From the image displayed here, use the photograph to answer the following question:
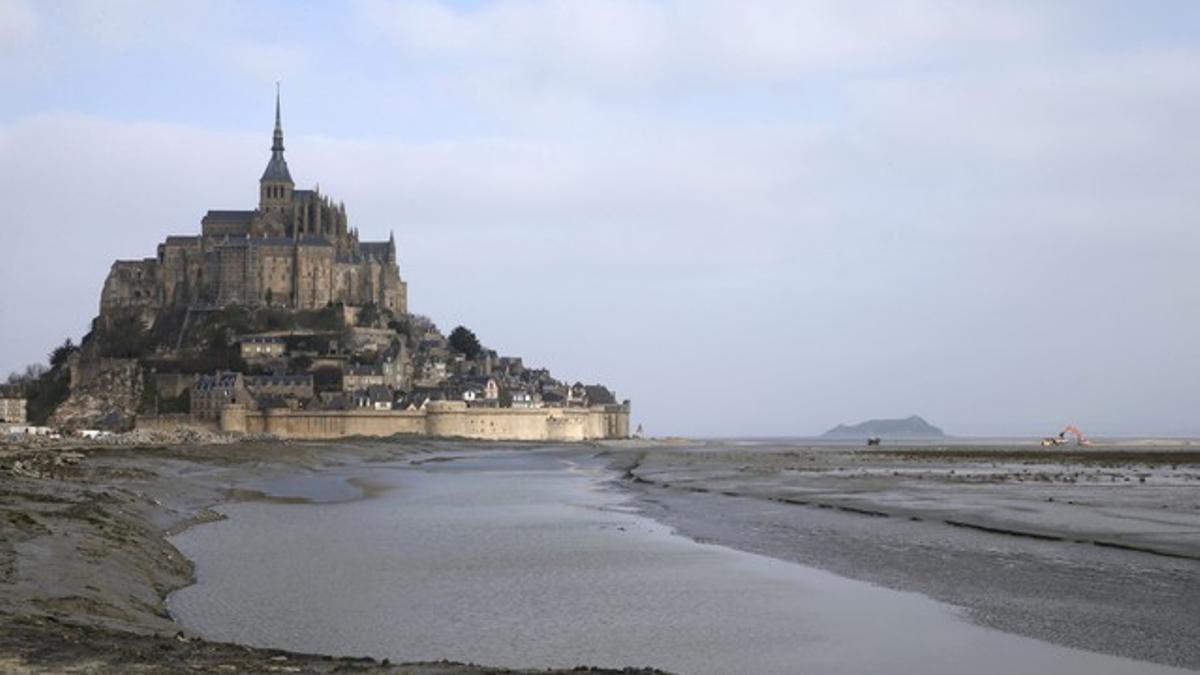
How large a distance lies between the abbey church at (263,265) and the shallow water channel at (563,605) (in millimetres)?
106243

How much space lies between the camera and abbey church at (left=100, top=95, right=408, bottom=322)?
129250 millimetres

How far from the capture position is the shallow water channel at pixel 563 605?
40.0 feet

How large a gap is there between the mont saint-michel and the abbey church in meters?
0.16

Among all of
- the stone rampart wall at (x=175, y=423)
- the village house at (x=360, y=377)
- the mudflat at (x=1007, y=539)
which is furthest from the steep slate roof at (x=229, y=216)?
the mudflat at (x=1007, y=539)

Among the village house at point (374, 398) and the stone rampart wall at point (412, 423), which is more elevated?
the village house at point (374, 398)

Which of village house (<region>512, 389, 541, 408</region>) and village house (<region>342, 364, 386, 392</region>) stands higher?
village house (<region>342, 364, 386, 392</region>)

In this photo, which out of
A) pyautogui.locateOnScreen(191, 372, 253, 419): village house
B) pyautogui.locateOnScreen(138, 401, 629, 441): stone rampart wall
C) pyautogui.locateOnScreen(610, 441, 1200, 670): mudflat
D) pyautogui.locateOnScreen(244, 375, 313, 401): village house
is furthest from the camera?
pyautogui.locateOnScreen(244, 375, 313, 401): village house

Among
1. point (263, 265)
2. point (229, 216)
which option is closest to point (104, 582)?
point (263, 265)

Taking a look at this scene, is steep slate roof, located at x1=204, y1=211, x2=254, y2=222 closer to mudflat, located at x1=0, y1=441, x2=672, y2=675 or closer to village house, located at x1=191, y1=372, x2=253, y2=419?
village house, located at x1=191, y1=372, x2=253, y2=419

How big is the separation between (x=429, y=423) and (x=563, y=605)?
101 m

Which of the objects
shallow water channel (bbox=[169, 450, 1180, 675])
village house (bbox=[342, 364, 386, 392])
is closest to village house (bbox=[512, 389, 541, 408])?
village house (bbox=[342, 364, 386, 392])

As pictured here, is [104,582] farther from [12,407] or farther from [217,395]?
[12,407]

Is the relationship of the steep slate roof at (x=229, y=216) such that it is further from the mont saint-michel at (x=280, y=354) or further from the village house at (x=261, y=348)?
the village house at (x=261, y=348)

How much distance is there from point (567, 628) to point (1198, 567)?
10.0 meters
